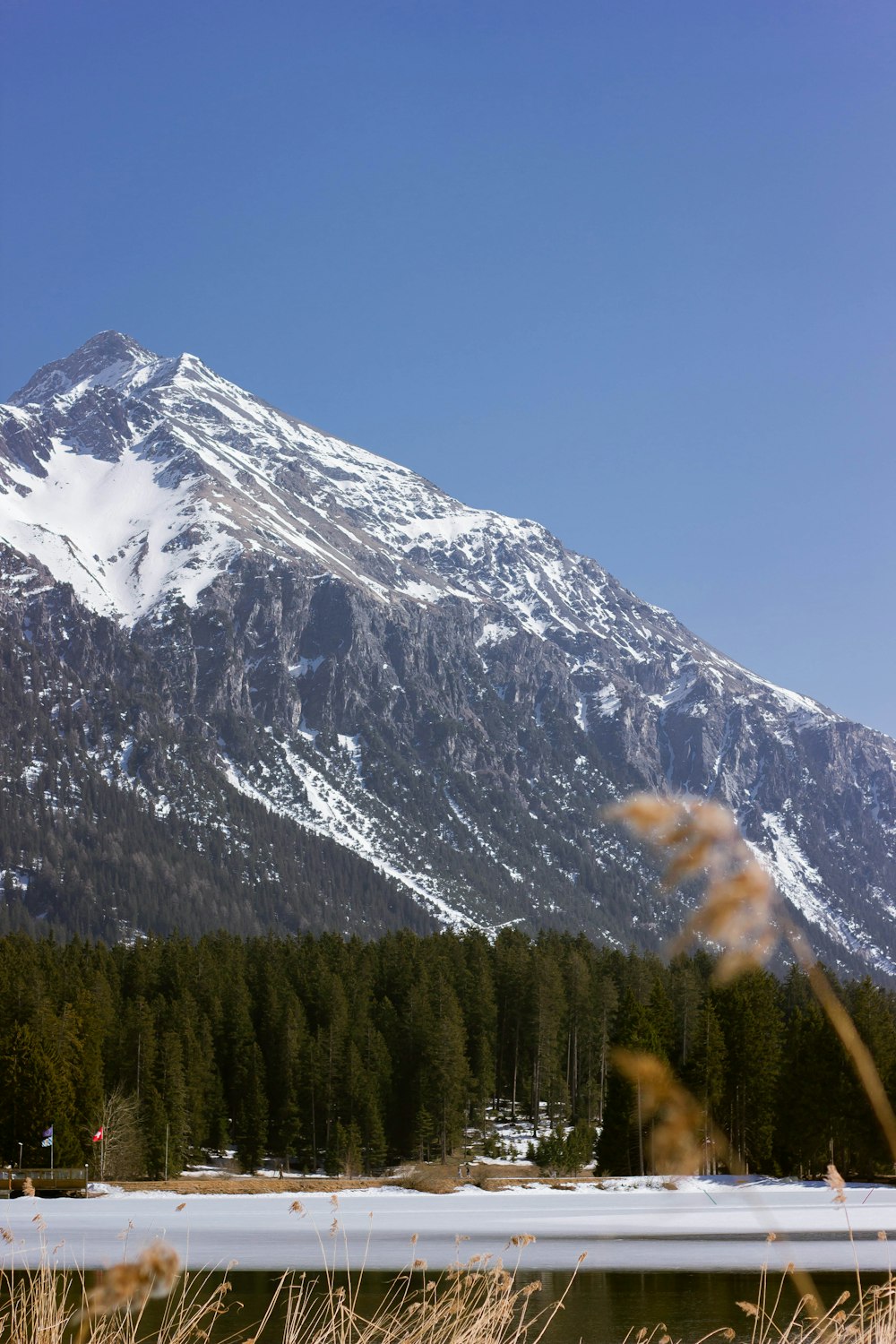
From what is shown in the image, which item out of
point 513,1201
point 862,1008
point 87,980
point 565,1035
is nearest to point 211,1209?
point 513,1201

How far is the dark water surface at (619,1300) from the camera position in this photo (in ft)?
70.8

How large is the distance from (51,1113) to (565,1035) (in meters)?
40.5

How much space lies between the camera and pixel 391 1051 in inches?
3275

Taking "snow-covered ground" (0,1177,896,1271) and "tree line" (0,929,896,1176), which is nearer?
"snow-covered ground" (0,1177,896,1271)

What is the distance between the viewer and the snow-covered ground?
95.9ft

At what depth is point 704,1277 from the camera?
89.9 feet

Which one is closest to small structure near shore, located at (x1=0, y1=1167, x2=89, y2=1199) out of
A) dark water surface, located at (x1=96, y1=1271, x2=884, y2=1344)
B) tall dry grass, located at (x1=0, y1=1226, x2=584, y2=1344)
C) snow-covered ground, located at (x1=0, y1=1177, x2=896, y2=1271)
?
snow-covered ground, located at (x1=0, y1=1177, x2=896, y2=1271)

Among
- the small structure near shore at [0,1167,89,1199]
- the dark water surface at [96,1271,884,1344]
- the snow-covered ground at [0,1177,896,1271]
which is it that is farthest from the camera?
the small structure near shore at [0,1167,89,1199]

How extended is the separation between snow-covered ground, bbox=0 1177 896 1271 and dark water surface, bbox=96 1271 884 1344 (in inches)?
18.4

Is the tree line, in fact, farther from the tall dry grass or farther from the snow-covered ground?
the tall dry grass

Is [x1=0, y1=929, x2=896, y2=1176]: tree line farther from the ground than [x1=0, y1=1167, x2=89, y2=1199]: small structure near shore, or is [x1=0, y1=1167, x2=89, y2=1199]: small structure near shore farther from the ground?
[x1=0, y1=929, x2=896, y2=1176]: tree line

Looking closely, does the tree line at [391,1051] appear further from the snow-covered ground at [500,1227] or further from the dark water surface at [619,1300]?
the dark water surface at [619,1300]

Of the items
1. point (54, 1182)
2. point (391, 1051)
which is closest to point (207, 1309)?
point (54, 1182)

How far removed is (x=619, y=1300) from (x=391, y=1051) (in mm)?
59668
